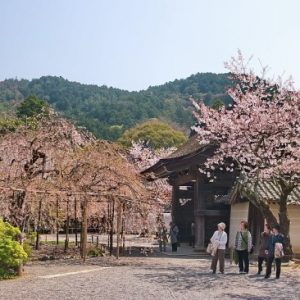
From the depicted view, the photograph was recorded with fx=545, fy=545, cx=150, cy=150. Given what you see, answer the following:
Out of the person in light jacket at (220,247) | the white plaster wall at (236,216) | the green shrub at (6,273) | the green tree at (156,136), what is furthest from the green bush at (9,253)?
the green tree at (156,136)

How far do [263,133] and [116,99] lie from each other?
8546 cm

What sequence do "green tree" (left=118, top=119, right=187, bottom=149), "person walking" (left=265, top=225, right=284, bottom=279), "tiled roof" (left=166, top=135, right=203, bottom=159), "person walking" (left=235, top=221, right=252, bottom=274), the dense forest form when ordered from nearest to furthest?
1. "person walking" (left=265, top=225, right=284, bottom=279)
2. "person walking" (left=235, top=221, right=252, bottom=274)
3. "tiled roof" (left=166, top=135, right=203, bottom=159)
4. "green tree" (left=118, top=119, right=187, bottom=149)
5. the dense forest

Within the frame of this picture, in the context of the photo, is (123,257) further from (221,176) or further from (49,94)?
(49,94)

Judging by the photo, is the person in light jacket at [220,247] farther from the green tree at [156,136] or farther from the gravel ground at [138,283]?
the green tree at [156,136]

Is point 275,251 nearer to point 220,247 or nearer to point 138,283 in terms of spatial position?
point 220,247

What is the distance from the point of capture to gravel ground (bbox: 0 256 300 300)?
10844 millimetres

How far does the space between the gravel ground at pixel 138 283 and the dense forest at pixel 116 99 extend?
55100 mm

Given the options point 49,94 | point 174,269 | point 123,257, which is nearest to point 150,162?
point 123,257

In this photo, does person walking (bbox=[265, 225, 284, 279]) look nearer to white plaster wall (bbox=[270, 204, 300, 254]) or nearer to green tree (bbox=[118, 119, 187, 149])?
white plaster wall (bbox=[270, 204, 300, 254])

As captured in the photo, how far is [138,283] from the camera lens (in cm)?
1244

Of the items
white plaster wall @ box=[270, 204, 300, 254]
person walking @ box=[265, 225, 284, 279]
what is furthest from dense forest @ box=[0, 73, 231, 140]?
person walking @ box=[265, 225, 284, 279]

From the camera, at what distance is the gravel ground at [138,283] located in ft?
35.6

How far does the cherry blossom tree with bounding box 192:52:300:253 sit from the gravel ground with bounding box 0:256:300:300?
12.4ft

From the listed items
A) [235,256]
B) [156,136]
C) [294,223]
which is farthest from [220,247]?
[156,136]
